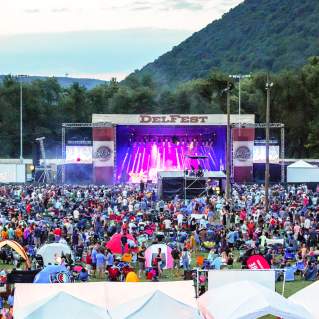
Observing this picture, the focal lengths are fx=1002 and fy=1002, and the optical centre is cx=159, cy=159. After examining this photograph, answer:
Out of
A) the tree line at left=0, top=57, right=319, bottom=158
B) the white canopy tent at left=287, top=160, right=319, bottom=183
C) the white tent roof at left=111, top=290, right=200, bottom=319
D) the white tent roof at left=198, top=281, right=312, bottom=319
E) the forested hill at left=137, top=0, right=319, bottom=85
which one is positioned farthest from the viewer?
the forested hill at left=137, top=0, right=319, bottom=85

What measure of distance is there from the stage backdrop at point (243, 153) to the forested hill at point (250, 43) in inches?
2666

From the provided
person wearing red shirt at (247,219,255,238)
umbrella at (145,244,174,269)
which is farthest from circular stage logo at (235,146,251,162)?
umbrella at (145,244,174,269)

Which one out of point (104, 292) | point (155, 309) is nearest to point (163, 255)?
point (104, 292)

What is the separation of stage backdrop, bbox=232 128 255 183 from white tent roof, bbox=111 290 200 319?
42.0 m

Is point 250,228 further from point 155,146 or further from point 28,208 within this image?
point 155,146

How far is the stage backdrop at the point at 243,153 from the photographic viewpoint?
5703 cm

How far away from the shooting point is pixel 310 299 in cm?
1597

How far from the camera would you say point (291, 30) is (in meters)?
141

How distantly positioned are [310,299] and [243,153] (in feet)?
136

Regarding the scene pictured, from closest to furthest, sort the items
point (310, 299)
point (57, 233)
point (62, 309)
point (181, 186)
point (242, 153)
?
1. point (62, 309)
2. point (310, 299)
3. point (57, 233)
4. point (181, 186)
5. point (242, 153)

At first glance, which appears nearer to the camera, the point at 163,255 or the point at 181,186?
the point at 163,255

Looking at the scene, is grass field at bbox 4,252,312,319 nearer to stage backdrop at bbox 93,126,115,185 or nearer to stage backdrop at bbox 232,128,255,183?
stage backdrop at bbox 93,126,115,185

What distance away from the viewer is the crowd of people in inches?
941

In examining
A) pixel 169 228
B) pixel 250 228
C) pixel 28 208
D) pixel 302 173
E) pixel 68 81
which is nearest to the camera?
pixel 250 228
